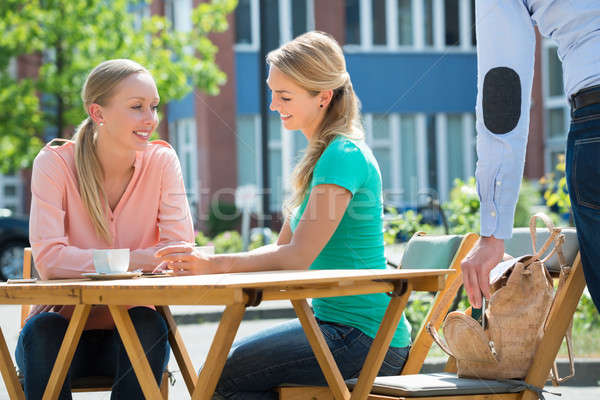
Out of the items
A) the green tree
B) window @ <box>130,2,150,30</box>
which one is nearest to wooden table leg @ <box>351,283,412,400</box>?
the green tree

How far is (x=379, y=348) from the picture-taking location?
2.92 meters

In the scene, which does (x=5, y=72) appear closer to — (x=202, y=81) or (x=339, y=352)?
(x=202, y=81)

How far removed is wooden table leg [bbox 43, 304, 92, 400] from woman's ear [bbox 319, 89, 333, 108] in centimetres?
121

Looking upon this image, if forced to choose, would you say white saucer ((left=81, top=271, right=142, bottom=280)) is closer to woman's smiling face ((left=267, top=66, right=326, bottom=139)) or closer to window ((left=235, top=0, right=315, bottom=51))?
woman's smiling face ((left=267, top=66, right=326, bottom=139))

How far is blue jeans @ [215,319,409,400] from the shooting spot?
310 centimetres

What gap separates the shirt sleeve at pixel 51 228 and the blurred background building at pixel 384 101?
20022 millimetres

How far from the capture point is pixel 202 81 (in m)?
19.2

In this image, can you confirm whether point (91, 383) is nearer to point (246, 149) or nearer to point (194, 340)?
point (194, 340)

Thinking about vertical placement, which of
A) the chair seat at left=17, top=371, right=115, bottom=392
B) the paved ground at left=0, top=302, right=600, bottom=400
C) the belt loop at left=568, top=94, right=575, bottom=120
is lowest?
the paved ground at left=0, top=302, right=600, bottom=400

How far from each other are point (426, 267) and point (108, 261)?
1229mm

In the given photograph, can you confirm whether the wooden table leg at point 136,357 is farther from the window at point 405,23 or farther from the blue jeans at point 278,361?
the window at point 405,23

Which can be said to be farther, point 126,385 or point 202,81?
point 202,81

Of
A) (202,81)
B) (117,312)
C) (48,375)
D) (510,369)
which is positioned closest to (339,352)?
(510,369)

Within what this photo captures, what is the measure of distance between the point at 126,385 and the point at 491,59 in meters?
1.74
